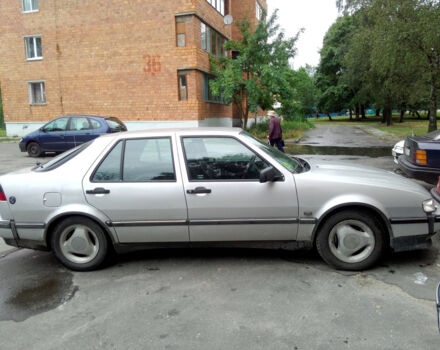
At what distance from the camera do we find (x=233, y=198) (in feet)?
12.3

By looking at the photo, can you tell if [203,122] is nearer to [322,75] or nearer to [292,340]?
[292,340]

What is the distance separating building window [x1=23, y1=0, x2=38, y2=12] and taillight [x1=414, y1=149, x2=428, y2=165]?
76.2 feet

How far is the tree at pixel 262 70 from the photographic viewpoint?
18594 mm

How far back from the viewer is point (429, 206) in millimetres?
3686

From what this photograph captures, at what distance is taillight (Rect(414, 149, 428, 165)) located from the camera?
21.1ft

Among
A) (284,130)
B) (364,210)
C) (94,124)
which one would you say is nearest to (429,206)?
(364,210)

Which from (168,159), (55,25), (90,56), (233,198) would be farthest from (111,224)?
(55,25)

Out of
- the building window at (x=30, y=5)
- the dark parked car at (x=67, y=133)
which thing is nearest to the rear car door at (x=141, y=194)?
the dark parked car at (x=67, y=133)

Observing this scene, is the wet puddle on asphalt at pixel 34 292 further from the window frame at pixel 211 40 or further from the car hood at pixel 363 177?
the window frame at pixel 211 40

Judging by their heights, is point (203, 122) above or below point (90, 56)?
below

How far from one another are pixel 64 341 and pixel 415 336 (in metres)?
2.55

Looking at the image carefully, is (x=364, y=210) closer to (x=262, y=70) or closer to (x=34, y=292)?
(x=34, y=292)

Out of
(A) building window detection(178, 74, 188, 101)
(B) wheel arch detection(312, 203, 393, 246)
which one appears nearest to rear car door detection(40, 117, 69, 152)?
(A) building window detection(178, 74, 188, 101)

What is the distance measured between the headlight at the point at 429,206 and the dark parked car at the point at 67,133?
11.4 m
